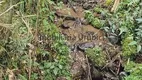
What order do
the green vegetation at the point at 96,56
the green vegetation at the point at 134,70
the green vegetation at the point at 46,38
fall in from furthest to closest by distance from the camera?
the green vegetation at the point at 96,56 < the green vegetation at the point at 134,70 < the green vegetation at the point at 46,38

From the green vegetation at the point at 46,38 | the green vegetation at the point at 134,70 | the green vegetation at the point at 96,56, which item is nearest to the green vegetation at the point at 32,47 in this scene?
the green vegetation at the point at 46,38

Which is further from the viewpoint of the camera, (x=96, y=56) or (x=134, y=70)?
(x=96, y=56)

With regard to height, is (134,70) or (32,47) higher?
(32,47)

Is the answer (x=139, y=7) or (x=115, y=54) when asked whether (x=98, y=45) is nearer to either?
(x=115, y=54)

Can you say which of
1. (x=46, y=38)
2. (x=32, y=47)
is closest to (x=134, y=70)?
(x=46, y=38)

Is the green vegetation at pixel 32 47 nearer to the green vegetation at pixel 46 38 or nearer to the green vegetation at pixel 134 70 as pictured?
the green vegetation at pixel 46 38

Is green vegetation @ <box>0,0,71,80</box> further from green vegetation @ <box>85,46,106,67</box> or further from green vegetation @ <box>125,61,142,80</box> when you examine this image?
green vegetation @ <box>125,61,142,80</box>

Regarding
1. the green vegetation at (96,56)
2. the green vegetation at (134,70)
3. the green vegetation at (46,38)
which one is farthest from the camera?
the green vegetation at (96,56)

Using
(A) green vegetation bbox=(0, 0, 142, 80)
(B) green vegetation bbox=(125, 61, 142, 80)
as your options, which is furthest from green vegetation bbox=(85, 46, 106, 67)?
(B) green vegetation bbox=(125, 61, 142, 80)

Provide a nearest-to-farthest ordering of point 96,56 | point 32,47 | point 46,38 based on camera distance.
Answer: point 32,47, point 46,38, point 96,56

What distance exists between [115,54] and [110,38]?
244mm

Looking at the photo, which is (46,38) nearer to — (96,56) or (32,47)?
(32,47)

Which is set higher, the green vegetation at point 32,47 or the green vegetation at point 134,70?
the green vegetation at point 32,47

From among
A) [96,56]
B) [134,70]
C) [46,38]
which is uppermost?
[46,38]
